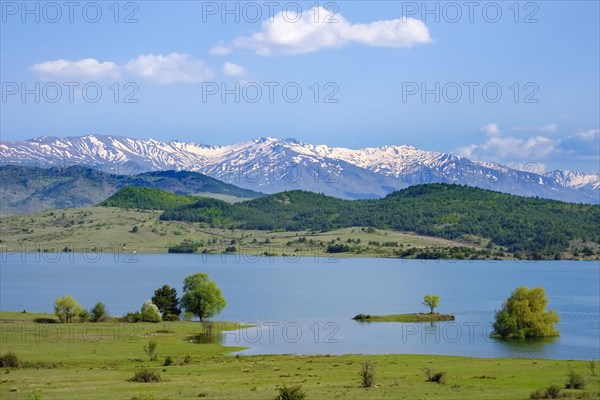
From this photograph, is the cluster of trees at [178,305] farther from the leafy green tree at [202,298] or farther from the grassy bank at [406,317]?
the grassy bank at [406,317]

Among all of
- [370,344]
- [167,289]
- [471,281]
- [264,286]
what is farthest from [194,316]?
[471,281]

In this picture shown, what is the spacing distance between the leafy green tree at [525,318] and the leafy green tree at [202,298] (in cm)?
3269

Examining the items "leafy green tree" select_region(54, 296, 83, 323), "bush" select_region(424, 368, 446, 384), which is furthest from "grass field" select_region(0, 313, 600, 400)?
"leafy green tree" select_region(54, 296, 83, 323)

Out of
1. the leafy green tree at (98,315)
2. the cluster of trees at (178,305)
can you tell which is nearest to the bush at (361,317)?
the cluster of trees at (178,305)

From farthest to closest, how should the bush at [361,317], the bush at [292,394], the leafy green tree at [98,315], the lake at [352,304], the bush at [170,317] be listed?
1. the bush at [361,317]
2. the bush at [170,317]
3. the leafy green tree at [98,315]
4. the lake at [352,304]
5. the bush at [292,394]

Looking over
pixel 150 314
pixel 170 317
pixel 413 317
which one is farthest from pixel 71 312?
pixel 413 317

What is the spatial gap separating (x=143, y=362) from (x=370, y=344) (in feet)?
88.2

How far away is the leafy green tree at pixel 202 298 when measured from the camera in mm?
103000

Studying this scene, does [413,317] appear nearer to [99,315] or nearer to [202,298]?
[202,298]

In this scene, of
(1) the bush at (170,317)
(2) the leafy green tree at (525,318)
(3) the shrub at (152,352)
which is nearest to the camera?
(3) the shrub at (152,352)

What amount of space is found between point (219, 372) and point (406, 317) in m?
53.8

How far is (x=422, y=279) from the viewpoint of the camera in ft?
606

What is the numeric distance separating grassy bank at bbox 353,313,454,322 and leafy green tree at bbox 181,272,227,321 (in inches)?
748

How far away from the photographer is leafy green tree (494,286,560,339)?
96.4 meters
